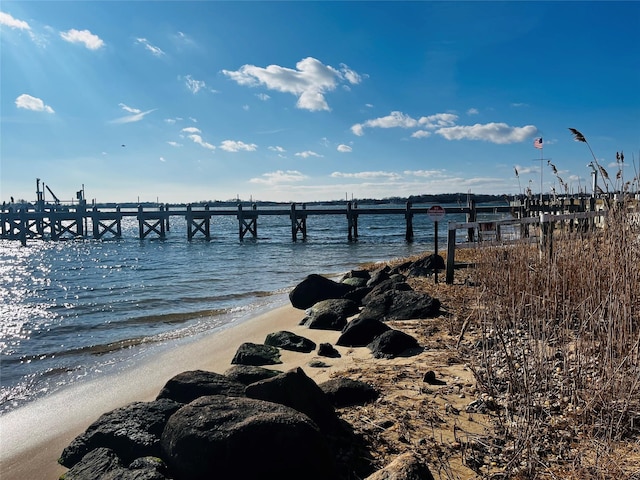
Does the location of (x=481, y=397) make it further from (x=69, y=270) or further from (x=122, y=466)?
(x=69, y=270)

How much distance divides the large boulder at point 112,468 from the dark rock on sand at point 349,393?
1.74 metres

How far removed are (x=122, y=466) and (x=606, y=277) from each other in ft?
14.9

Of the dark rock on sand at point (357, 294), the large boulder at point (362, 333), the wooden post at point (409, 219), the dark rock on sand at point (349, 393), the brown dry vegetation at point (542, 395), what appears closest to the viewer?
the brown dry vegetation at point (542, 395)

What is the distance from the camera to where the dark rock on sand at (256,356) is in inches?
259

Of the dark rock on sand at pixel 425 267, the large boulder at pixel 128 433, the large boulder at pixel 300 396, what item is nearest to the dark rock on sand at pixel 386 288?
the dark rock on sand at pixel 425 267

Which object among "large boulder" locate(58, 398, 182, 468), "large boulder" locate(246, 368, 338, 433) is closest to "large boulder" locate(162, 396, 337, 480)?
"large boulder" locate(246, 368, 338, 433)

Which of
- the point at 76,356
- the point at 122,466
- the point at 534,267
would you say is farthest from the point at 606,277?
the point at 76,356

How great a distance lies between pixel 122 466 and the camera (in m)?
3.47

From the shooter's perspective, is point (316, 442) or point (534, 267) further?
point (534, 267)

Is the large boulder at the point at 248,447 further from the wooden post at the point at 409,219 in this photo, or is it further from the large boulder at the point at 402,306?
the wooden post at the point at 409,219

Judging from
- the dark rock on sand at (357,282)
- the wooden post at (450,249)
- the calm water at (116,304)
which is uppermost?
the wooden post at (450,249)

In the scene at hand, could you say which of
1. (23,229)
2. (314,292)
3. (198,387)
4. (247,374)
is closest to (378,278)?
(314,292)

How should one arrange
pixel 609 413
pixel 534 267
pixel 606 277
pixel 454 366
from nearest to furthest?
pixel 609 413, pixel 606 277, pixel 454 366, pixel 534 267

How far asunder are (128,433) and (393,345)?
3.47 meters
